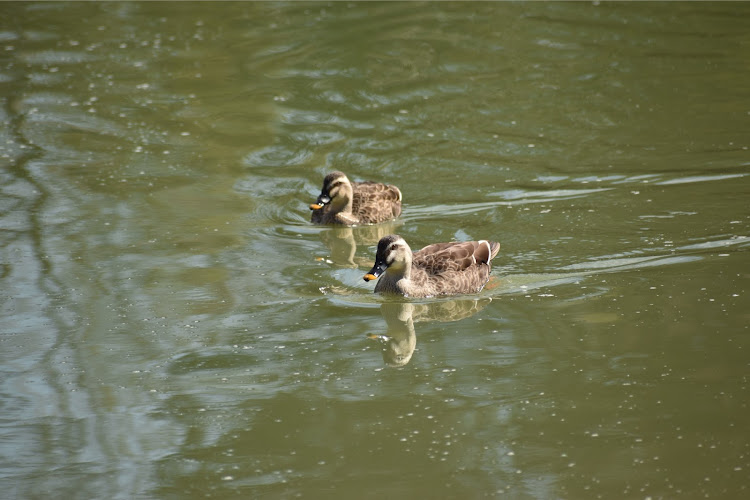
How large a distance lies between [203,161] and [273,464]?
25.1ft

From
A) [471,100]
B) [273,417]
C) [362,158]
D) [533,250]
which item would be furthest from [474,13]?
[273,417]

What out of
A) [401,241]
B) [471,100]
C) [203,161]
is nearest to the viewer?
[401,241]

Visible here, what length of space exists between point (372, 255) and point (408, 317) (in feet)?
6.23

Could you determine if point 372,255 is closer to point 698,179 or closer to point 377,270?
point 377,270

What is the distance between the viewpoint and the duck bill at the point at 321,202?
11828mm

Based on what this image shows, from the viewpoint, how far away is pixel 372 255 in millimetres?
11031

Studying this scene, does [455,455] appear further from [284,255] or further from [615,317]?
[284,255]

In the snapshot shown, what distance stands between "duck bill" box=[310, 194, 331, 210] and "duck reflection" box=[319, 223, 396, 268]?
0.28 meters

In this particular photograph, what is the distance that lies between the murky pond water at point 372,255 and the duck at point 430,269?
0.46 ft

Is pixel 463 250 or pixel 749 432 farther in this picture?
pixel 463 250

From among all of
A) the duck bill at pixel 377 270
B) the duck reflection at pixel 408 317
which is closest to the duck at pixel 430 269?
the duck bill at pixel 377 270

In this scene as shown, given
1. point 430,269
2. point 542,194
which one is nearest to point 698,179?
point 542,194

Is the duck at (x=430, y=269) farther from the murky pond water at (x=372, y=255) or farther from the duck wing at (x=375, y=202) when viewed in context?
the duck wing at (x=375, y=202)

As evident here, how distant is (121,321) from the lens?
30.2 ft
